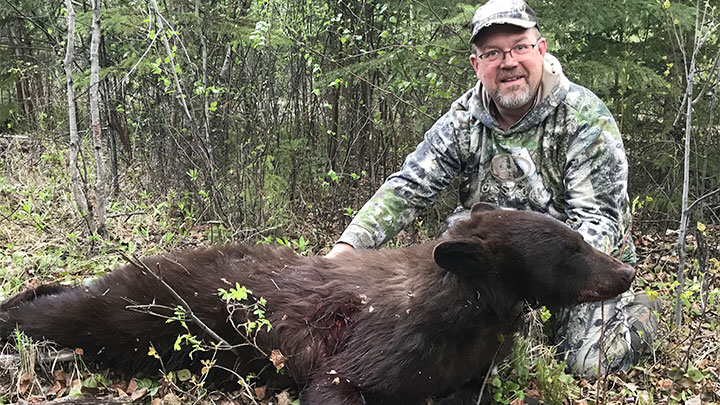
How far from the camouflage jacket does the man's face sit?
0.12 m

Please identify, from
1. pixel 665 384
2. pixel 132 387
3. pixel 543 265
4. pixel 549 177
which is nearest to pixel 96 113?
pixel 132 387

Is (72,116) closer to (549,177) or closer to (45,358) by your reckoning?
(45,358)

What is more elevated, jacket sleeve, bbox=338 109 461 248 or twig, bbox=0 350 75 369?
jacket sleeve, bbox=338 109 461 248

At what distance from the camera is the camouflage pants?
3.76 m

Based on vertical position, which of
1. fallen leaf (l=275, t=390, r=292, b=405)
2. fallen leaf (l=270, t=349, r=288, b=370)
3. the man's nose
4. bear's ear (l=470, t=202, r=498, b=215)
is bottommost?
fallen leaf (l=275, t=390, r=292, b=405)

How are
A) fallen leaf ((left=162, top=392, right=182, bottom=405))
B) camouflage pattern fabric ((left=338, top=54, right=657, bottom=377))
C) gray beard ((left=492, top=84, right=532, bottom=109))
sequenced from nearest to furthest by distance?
1. fallen leaf ((left=162, top=392, right=182, bottom=405))
2. camouflage pattern fabric ((left=338, top=54, right=657, bottom=377))
3. gray beard ((left=492, top=84, right=532, bottom=109))

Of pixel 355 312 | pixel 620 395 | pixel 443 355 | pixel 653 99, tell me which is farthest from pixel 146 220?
pixel 653 99

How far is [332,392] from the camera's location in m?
2.95

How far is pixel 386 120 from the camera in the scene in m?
8.02

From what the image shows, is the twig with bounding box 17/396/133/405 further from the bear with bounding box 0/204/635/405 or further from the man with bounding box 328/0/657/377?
the man with bounding box 328/0/657/377

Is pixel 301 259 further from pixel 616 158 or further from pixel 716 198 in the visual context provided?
pixel 716 198

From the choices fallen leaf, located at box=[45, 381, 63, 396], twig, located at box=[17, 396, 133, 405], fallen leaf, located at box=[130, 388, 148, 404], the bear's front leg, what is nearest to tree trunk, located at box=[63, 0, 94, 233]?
fallen leaf, located at box=[45, 381, 63, 396]

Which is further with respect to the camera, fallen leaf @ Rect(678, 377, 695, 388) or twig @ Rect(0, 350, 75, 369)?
fallen leaf @ Rect(678, 377, 695, 388)

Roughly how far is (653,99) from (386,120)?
11.4ft
